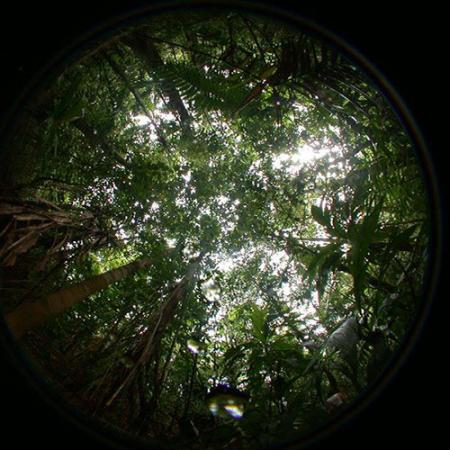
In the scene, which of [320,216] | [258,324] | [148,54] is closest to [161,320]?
[258,324]

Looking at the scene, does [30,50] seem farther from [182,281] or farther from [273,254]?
[273,254]

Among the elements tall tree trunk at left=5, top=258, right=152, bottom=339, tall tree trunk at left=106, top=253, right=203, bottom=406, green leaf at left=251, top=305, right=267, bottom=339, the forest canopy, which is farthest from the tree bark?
green leaf at left=251, top=305, right=267, bottom=339

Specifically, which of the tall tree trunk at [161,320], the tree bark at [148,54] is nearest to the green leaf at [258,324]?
the tall tree trunk at [161,320]

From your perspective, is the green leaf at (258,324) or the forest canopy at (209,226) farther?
the green leaf at (258,324)

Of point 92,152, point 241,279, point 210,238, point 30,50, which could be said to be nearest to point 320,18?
point 30,50

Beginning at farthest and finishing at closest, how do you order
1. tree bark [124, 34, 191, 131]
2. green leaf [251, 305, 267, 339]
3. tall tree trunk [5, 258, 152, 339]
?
tree bark [124, 34, 191, 131], green leaf [251, 305, 267, 339], tall tree trunk [5, 258, 152, 339]

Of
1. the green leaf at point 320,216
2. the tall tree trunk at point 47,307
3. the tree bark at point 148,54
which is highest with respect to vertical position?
the tree bark at point 148,54

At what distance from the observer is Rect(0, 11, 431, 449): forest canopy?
176 cm

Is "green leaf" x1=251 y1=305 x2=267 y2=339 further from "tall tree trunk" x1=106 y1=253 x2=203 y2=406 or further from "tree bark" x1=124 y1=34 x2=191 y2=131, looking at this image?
"tree bark" x1=124 y1=34 x2=191 y2=131

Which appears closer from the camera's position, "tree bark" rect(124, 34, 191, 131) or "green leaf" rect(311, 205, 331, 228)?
"green leaf" rect(311, 205, 331, 228)

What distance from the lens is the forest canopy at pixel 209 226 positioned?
1.76 metres

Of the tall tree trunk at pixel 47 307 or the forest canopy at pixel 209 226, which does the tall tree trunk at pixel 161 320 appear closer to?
the forest canopy at pixel 209 226

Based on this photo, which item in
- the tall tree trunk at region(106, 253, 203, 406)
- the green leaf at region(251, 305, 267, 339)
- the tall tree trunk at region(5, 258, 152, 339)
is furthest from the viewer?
the green leaf at region(251, 305, 267, 339)

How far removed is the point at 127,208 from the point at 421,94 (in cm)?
302
